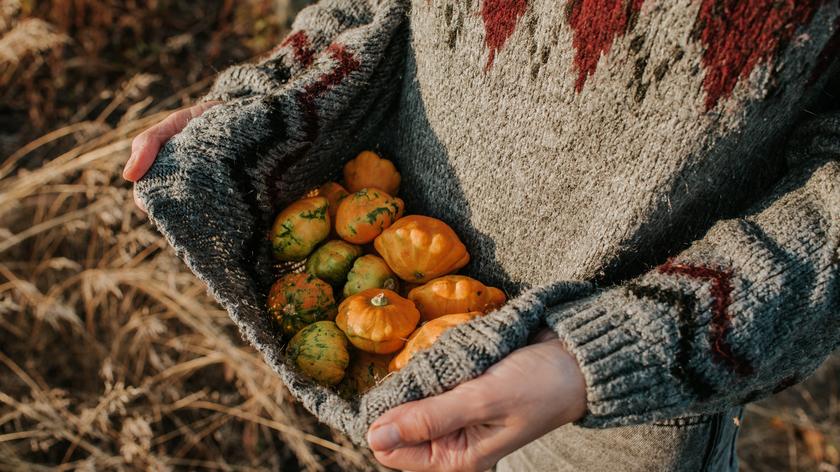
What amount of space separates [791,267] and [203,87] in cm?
349

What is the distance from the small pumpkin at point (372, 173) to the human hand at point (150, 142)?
360mm

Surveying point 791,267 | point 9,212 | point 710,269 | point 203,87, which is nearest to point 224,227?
point 710,269

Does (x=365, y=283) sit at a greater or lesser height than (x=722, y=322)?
lesser

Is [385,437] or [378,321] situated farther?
[378,321]

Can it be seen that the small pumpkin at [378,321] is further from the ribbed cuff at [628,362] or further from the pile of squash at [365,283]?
the ribbed cuff at [628,362]

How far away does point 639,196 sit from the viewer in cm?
103

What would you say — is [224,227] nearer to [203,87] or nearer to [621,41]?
[621,41]

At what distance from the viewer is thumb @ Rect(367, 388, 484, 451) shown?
871mm

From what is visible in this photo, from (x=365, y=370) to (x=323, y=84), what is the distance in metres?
0.61

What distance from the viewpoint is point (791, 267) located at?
881 mm

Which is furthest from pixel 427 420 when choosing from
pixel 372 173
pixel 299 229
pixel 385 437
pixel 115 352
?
pixel 115 352

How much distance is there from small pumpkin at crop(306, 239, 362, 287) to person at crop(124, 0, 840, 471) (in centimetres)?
32

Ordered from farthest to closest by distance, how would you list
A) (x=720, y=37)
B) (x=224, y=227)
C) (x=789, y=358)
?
(x=224, y=227)
(x=789, y=358)
(x=720, y=37)

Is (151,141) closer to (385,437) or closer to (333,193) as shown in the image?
(333,193)
